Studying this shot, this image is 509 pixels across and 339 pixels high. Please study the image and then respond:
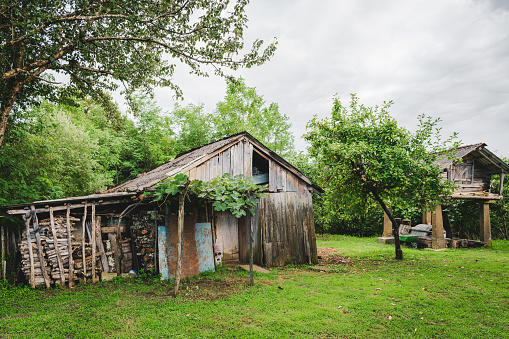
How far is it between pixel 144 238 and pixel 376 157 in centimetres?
841

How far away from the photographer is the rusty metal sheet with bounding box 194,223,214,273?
341 inches

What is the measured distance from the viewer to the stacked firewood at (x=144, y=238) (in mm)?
8230

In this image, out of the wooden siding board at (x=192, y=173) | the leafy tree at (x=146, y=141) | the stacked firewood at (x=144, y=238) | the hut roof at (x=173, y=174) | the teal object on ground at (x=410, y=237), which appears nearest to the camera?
the hut roof at (x=173, y=174)

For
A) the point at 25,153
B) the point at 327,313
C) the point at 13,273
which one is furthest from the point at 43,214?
the point at 327,313

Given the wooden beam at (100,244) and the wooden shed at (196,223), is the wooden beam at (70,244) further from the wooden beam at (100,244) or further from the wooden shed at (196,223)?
the wooden beam at (100,244)

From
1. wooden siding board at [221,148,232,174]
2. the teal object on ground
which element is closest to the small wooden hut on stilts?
the teal object on ground

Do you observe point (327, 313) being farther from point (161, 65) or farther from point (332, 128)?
point (161, 65)

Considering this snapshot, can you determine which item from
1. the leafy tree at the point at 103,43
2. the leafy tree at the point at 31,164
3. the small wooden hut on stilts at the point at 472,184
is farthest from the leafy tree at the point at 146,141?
the small wooden hut on stilts at the point at 472,184

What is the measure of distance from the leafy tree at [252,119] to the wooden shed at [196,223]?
14.5 meters

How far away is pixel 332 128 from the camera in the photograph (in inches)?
394

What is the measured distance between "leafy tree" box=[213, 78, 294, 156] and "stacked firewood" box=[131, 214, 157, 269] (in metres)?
17.1

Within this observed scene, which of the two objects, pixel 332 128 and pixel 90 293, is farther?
pixel 332 128

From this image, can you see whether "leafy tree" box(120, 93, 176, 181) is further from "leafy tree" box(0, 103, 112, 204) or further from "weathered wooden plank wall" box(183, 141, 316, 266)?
"weathered wooden plank wall" box(183, 141, 316, 266)

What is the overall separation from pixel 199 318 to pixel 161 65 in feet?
26.4
